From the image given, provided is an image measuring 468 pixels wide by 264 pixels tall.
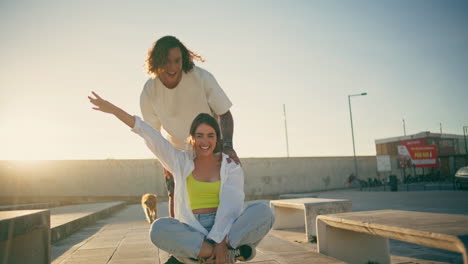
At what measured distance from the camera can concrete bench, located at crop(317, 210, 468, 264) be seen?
7.18 ft

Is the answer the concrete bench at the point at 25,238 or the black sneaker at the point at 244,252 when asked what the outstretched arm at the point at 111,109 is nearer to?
the concrete bench at the point at 25,238

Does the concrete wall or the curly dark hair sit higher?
the curly dark hair

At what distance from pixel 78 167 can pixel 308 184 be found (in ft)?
59.6

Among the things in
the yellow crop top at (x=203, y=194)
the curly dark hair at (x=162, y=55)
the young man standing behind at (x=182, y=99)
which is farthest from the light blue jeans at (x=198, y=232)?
the curly dark hair at (x=162, y=55)

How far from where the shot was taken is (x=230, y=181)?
2.82 m

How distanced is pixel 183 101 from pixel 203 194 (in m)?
0.95

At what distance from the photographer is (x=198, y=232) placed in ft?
8.49

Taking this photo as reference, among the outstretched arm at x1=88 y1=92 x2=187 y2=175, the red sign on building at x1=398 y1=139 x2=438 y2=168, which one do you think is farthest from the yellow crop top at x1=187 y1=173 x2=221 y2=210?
the red sign on building at x1=398 y1=139 x2=438 y2=168

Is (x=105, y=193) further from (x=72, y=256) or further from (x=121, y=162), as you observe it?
(x=72, y=256)

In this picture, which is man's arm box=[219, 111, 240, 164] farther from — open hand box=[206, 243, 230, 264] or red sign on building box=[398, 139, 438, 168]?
red sign on building box=[398, 139, 438, 168]

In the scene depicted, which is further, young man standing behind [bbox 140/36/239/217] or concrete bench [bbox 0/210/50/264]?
young man standing behind [bbox 140/36/239/217]

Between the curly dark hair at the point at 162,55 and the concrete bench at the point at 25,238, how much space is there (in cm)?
→ 154

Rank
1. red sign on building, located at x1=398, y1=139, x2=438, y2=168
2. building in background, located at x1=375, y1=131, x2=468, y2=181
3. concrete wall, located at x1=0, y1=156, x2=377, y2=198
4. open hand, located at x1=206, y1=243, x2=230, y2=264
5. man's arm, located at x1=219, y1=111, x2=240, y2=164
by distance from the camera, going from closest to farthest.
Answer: open hand, located at x1=206, y1=243, x2=230, y2=264
man's arm, located at x1=219, y1=111, x2=240, y2=164
concrete wall, located at x1=0, y1=156, x2=377, y2=198
red sign on building, located at x1=398, y1=139, x2=438, y2=168
building in background, located at x1=375, y1=131, x2=468, y2=181

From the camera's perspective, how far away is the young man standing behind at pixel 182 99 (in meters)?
3.21
